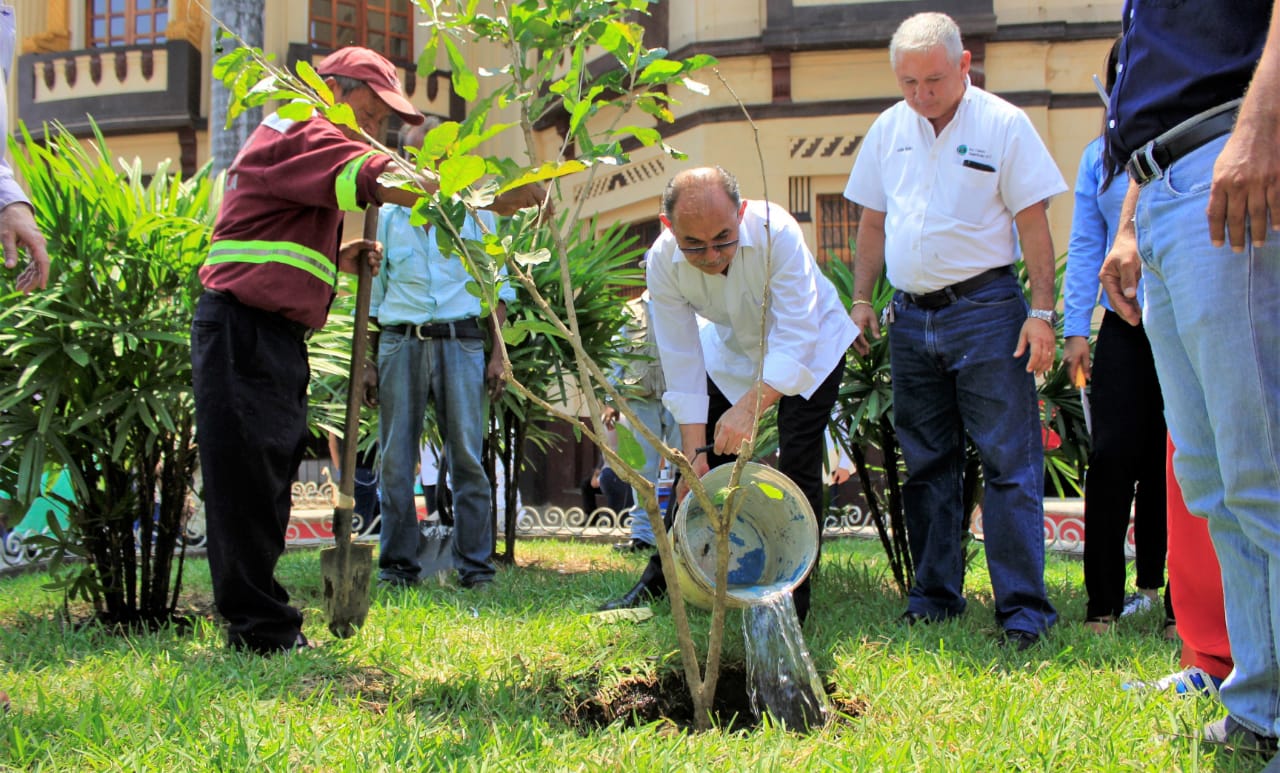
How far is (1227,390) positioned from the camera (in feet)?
6.56

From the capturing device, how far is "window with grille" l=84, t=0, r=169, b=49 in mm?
16031

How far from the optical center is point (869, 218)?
4.18 meters

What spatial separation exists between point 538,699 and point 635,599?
1.21 meters

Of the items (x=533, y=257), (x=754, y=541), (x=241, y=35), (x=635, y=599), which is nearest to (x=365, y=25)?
(x=241, y=35)

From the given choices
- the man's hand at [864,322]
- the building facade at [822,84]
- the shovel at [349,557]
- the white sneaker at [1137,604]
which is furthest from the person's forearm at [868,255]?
the building facade at [822,84]

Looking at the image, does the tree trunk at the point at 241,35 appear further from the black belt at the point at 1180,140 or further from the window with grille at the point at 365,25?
the black belt at the point at 1180,140

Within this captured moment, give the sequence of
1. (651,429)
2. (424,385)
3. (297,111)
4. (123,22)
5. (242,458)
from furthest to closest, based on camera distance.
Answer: (123,22), (651,429), (424,385), (242,458), (297,111)

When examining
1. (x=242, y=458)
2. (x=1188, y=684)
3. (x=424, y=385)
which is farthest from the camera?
(x=424, y=385)

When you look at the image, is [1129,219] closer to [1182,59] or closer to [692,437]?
[1182,59]

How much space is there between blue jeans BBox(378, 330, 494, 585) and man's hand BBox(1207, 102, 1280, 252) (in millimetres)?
3482

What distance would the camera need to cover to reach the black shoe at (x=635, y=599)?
4020mm

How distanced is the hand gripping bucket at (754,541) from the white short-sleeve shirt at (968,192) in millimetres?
910

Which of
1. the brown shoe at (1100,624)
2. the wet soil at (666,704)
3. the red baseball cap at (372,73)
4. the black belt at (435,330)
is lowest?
the wet soil at (666,704)

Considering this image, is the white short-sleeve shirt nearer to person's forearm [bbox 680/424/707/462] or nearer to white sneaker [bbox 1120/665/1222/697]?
person's forearm [bbox 680/424/707/462]
